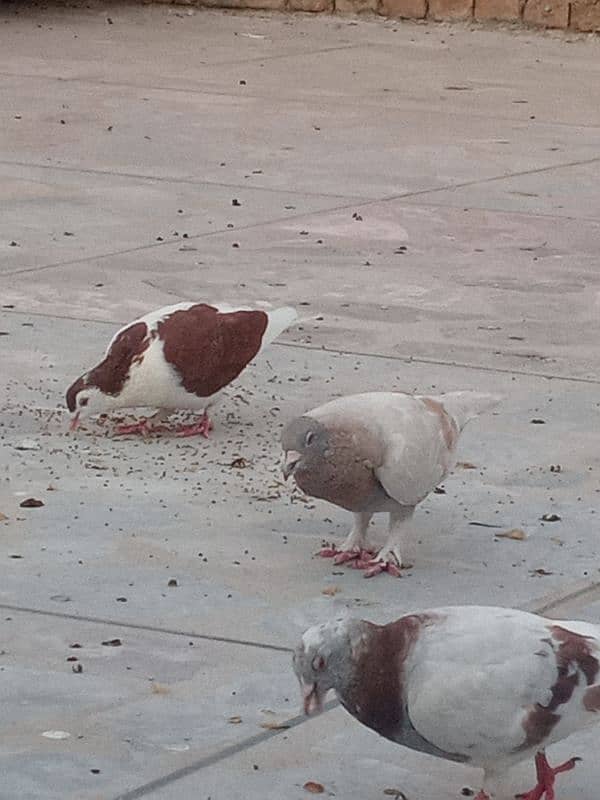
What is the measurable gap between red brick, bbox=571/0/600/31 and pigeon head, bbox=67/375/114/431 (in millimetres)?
10379

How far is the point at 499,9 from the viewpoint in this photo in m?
15.8

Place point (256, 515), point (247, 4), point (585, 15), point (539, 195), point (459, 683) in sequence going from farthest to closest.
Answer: point (247, 4) → point (585, 15) → point (539, 195) → point (256, 515) → point (459, 683)

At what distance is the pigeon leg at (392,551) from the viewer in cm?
474

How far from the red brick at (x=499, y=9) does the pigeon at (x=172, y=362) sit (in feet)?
34.3

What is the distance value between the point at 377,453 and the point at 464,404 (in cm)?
40

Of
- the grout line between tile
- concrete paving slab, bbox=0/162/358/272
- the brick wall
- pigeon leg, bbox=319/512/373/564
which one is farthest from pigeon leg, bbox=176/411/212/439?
the brick wall

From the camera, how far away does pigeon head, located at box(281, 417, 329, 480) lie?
14.6 ft

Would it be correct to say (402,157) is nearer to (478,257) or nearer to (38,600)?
(478,257)

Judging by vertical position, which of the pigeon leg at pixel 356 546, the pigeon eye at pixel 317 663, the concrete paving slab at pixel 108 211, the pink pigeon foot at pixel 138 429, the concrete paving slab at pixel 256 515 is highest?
the pigeon eye at pixel 317 663

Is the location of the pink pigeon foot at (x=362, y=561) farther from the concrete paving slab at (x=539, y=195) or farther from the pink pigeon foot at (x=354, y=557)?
the concrete paving slab at (x=539, y=195)

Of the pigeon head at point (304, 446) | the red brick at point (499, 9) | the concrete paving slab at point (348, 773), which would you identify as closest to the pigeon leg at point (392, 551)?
the pigeon head at point (304, 446)

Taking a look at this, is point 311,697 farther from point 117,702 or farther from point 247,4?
point 247,4

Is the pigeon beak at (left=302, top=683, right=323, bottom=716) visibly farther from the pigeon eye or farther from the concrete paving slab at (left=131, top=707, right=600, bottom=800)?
the concrete paving slab at (left=131, top=707, right=600, bottom=800)

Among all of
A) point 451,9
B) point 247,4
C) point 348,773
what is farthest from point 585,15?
point 348,773
